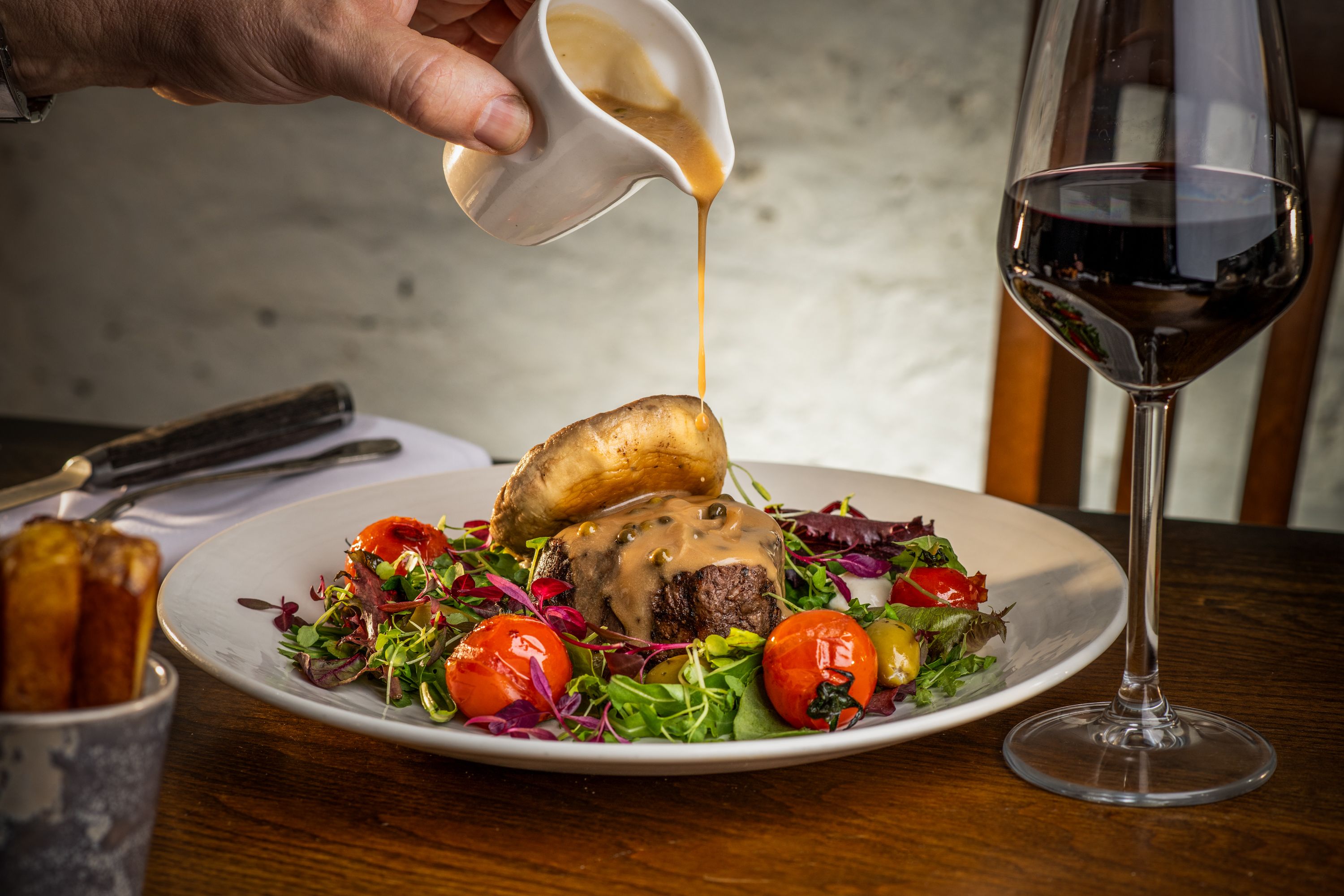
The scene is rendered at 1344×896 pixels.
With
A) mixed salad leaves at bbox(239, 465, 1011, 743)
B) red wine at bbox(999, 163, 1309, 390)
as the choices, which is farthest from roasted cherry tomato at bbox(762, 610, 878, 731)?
red wine at bbox(999, 163, 1309, 390)

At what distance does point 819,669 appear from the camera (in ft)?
4.54

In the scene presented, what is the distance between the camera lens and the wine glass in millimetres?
1172

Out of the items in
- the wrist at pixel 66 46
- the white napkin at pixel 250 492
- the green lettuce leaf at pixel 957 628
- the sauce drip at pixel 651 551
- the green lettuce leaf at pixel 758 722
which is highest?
the wrist at pixel 66 46

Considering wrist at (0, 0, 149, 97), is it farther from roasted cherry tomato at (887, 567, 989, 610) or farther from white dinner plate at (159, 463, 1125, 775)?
roasted cherry tomato at (887, 567, 989, 610)

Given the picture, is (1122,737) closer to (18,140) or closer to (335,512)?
(335,512)

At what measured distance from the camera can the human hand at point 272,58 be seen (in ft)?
5.85

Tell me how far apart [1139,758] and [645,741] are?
585mm

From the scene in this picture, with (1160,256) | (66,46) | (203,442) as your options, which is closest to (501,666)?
(1160,256)

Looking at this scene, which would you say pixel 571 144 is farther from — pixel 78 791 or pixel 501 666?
pixel 78 791

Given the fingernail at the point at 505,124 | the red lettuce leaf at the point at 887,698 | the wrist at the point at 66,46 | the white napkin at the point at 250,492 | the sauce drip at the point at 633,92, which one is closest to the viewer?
the red lettuce leaf at the point at 887,698

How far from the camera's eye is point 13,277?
6.78 meters

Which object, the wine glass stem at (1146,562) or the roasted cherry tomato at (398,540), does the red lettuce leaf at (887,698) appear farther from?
the roasted cherry tomato at (398,540)

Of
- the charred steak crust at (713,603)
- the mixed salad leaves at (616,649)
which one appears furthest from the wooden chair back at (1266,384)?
the charred steak crust at (713,603)

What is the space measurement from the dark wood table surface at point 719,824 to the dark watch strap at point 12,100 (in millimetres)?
1561
